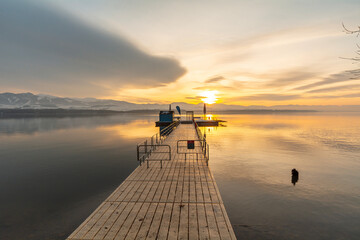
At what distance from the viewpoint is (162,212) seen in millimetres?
7684

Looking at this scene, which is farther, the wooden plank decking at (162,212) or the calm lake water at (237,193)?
the calm lake water at (237,193)

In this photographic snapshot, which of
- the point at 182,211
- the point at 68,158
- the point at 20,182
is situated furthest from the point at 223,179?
the point at 68,158

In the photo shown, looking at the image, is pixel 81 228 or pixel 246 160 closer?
pixel 81 228

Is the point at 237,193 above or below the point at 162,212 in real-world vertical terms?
below

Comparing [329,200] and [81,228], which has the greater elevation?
[81,228]

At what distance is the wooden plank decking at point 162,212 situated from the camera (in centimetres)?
635

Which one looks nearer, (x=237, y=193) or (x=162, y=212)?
(x=162, y=212)

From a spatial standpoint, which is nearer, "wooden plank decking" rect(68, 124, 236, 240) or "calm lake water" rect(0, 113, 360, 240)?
"wooden plank decking" rect(68, 124, 236, 240)

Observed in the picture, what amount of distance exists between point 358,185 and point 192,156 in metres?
16.2

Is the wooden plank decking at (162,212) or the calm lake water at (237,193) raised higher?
the wooden plank decking at (162,212)

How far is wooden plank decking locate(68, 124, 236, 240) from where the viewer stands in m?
6.35

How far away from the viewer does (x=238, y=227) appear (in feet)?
35.4

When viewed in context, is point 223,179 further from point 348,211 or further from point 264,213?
point 348,211

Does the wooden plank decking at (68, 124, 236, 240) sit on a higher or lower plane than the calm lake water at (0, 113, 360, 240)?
higher
